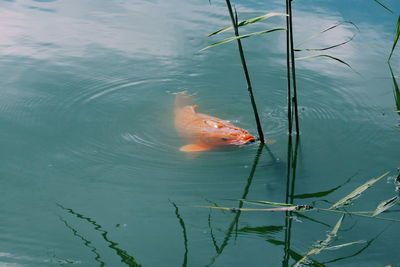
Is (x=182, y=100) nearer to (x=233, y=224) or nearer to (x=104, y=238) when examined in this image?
(x=233, y=224)

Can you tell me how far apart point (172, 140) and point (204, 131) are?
0.23 m

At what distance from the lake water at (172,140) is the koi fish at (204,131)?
0.22ft

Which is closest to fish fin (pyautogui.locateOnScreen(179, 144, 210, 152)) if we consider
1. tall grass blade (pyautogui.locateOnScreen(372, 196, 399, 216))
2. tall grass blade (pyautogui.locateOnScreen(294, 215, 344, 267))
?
tall grass blade (pyautogui.locateOnScreen(294, 215, 344, 267))

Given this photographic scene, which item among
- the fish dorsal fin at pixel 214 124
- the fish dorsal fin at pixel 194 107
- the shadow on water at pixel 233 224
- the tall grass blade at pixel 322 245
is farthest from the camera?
the fish dorsal fin at pixel 194 107

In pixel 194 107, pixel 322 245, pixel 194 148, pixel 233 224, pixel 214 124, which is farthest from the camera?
pixel 194 107

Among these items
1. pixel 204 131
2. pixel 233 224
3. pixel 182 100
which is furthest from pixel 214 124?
pixel 233 224

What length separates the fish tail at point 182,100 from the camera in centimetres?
386

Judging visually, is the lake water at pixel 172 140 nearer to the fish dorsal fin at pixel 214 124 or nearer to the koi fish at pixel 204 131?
the koi fish at pixel 204 131

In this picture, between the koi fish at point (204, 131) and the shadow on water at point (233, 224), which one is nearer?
the shadow on water at point (233, 224)

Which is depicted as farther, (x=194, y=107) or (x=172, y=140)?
(x=194, y=107)

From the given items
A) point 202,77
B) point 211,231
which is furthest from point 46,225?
point 202,77

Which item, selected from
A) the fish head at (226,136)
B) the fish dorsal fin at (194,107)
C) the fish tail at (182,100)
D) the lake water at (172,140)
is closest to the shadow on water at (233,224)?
the lake water at (172,140)

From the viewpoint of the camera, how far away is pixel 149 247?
2.46 metres

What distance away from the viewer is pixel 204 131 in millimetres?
3488
